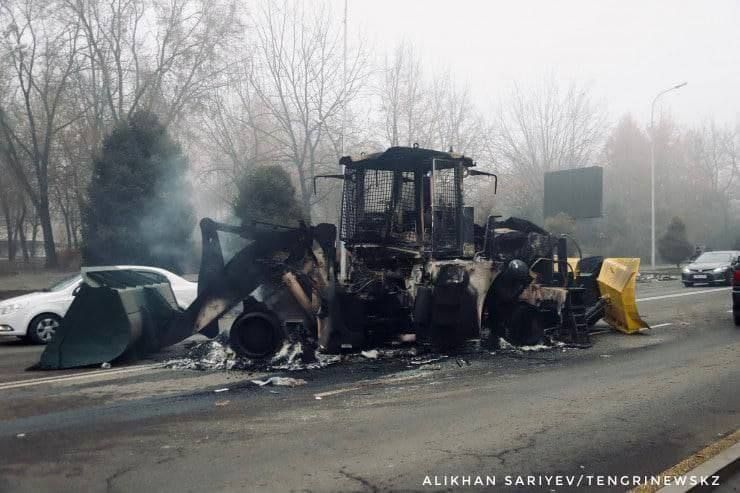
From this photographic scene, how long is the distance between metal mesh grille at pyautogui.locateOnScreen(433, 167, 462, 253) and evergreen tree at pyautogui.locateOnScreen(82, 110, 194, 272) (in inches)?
535

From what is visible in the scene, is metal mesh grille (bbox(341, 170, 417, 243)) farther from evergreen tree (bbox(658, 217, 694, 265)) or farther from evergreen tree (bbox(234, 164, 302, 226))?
evergreen tree (bbox(658, 217, 694, 265))

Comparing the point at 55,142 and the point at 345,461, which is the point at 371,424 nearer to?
the point at 345,461

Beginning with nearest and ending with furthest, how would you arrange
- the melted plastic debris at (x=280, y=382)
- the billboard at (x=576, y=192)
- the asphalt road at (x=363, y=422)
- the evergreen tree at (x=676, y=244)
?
the asphalt road at (x=363, y=422)
the melted plastic debris at (x=280, y=382)
the billboard at (x=576, y=192)
the evergreen tree at (x=676, y=244)

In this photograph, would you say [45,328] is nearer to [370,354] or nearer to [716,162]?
[370,354]

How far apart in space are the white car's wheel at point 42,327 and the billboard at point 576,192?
2727cm

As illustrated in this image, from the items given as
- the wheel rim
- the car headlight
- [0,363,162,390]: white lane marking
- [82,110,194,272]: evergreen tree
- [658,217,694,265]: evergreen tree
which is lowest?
[0,363,162,390]: white lane marking

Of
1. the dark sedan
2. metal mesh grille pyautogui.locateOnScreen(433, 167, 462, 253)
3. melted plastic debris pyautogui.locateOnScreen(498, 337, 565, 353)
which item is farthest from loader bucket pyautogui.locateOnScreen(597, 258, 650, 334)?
the dark sedan

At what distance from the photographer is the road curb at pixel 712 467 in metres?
4.47

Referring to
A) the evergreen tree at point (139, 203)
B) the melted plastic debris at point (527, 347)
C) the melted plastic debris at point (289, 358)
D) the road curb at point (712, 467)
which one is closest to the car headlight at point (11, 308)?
the melted plastic debris at point (289, 358)

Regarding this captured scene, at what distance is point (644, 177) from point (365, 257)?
150 ft

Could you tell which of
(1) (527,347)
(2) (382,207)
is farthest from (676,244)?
(2) (382,207)

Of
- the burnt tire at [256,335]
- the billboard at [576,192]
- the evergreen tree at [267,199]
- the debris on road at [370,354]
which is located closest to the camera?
the burnt tire at [256,335]

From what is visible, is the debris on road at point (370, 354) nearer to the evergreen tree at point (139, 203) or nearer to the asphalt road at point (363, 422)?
the asphalt road at point (363, 422)

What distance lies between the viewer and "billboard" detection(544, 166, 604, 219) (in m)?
33.1
